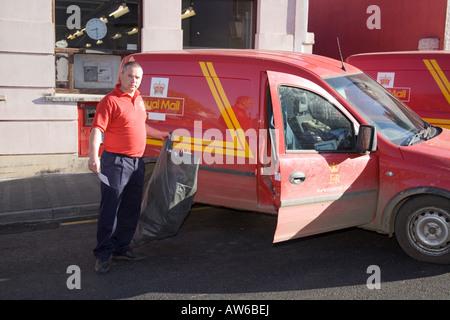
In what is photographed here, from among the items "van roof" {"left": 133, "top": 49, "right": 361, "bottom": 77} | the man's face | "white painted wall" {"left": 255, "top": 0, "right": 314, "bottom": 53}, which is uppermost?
"white painted wall" {"left": 255, "top": 0, "right": 314, "bottom": 53}

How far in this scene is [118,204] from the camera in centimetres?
527

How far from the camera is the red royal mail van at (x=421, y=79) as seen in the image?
8.79m

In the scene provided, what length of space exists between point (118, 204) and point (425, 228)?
305cm

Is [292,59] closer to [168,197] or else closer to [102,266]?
[168,197]

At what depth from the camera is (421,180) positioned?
18.0 feet

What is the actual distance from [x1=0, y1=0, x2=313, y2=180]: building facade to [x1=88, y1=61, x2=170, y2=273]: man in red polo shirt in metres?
4.95

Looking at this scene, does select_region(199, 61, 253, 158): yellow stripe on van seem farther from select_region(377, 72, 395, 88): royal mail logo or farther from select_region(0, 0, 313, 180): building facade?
→ select_region(0, 0, 313, 180): building facade

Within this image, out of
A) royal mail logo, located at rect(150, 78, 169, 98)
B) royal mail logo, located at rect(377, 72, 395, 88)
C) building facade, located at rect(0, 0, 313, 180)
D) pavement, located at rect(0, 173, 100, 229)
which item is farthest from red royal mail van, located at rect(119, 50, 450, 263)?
building facade, located at rect(0, 0, 313, 180)

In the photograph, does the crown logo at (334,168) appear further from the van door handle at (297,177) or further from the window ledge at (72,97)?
the window ledge at (72,97)

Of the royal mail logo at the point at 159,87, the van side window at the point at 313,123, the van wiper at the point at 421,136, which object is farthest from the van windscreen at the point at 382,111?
the royal mail logo at the point at 159,87

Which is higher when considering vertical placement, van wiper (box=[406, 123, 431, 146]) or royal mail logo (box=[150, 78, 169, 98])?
royal mail logo (box=[150, 78, 169, 98])

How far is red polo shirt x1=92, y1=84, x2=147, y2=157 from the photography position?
16.6 feet

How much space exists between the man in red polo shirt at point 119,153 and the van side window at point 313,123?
1480 mm

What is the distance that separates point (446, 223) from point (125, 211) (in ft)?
10.4
